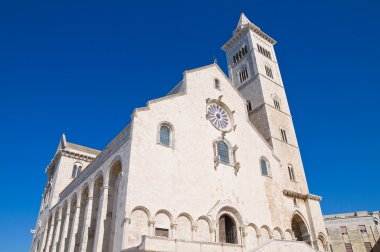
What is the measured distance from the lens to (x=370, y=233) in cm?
4809

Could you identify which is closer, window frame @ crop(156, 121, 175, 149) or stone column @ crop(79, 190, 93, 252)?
stone column @ crop(79, 190, 93, 252)

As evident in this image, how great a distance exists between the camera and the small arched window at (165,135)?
2075 cm

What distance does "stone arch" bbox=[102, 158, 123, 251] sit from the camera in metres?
18.2

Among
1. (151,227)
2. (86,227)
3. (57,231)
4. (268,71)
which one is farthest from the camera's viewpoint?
(268,71)

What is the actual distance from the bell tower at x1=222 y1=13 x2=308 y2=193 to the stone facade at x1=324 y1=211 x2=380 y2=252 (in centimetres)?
2528

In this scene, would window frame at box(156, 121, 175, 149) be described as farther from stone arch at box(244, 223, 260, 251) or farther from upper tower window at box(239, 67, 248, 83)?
upper tower window at box(239, 67, 248, 83)

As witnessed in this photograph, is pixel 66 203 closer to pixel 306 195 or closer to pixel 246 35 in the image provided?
pixel 306 195

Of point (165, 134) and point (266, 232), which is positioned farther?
point (266, 232)

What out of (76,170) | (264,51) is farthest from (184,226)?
(264,51)

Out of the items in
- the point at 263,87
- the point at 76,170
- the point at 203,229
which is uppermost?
the point at 263,87

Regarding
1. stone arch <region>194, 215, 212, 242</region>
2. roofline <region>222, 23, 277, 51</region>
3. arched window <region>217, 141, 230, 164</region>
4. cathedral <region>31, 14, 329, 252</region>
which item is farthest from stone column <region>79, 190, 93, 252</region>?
roofline <region>222, 23, 277, 51</region>

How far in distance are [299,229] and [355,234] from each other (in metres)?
28.5

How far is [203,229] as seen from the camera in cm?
1928

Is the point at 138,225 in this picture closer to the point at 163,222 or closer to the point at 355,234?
the point at 163,222
